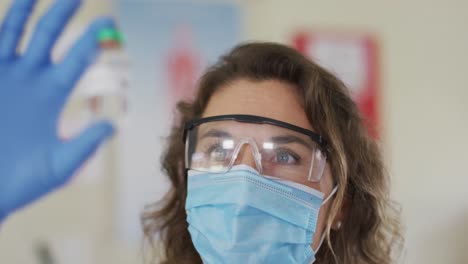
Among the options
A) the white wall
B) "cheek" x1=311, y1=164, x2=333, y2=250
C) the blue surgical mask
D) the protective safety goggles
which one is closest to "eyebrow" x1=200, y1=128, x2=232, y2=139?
the protective safety goggles

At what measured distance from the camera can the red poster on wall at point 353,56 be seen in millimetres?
1918

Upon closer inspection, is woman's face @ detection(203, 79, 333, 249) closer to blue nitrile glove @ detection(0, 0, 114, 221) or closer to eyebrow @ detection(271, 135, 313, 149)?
eyebrow @ detection(271, 135, 313, 149)

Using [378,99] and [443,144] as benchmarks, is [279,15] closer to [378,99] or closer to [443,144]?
[378,99]

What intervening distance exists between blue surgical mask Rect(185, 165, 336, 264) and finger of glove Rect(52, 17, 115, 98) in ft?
1.85

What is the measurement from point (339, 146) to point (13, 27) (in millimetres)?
973

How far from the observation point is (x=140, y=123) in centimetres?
193

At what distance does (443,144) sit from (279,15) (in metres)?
0.88

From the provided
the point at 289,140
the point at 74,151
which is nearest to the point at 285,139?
the point at 289,140

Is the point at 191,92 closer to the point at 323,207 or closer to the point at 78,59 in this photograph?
the point at 78,59

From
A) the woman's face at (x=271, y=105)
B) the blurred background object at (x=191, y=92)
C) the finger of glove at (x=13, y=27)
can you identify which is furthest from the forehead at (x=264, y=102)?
the finger of glove at (x=13, y=27)

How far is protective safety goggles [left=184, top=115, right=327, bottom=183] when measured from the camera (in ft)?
3.46

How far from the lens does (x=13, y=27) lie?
127 cm

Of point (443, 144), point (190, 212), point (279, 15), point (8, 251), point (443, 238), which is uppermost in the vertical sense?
point (279, 15)

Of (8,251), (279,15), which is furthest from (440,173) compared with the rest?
(8,251)
